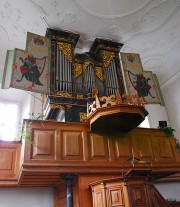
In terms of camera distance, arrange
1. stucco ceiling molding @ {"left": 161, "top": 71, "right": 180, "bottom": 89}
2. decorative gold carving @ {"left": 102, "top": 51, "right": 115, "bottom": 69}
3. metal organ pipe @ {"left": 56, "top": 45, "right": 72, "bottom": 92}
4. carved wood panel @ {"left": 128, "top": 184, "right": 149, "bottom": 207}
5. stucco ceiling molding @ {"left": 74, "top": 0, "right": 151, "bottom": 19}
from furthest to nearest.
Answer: stucco ceiling molding @ {"left": 161, "top": 71, "right": 180, "bottom": 89}, decorative gold carving @ {"left": 102, "top": 51, "right": 115, "bottom": 69}, stucco ceiling molding @ {"left": 74, "top": 0, "right": 151, "bottom": 19}, metal organ pipe @ {"left": 56, "top": 45, "right": 72, "bottom": 92}, carved wood panel @ {"left": 128, "top": 184, "right": 149, "bottom": 207}

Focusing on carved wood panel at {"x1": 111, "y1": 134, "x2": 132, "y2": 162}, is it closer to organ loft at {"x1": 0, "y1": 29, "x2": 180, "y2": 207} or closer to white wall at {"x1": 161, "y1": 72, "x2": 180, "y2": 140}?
organ loft at {"x1": 0, "y1": 29, "x2": 180, "y2": 207}

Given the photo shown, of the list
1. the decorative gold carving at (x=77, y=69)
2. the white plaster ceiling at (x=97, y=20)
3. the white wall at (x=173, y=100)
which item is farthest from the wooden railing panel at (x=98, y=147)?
the white wall at (x=173, y=100)

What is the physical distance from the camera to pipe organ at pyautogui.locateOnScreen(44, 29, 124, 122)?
20.9 feet

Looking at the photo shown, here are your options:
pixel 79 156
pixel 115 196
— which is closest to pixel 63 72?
pixel 79 156

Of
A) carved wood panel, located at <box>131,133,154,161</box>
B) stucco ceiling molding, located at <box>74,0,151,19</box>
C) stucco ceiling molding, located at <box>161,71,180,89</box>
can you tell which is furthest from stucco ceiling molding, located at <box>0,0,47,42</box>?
stucco ceiling molding, located at <box>161,71,180,89</box>

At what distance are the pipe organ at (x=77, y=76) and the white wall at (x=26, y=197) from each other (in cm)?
208

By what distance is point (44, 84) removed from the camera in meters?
6.67

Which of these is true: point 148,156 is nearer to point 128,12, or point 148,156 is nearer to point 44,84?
point 44,84

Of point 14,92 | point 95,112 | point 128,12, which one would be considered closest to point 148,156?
point 95,112

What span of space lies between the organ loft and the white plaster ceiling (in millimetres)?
892

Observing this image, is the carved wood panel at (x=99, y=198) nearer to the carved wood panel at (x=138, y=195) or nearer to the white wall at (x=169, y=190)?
the carved wood panel at (x=138, y=195)

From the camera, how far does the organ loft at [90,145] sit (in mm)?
4973

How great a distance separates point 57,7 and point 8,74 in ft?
9.07

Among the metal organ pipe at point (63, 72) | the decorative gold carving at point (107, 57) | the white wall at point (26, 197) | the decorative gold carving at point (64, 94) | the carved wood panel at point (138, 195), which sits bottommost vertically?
the carved wood panel at point (138, 195)
